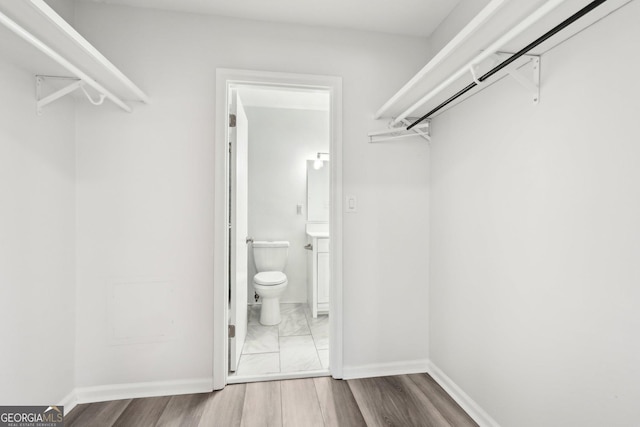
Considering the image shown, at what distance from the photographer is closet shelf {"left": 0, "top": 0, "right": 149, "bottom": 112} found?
963 millimetres

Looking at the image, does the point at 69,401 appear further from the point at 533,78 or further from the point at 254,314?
the point at 533,78

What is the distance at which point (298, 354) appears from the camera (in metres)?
2.37

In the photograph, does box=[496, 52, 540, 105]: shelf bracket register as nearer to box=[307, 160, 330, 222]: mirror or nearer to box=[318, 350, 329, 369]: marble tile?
box=[318, 350, 329, 369]: marble tile

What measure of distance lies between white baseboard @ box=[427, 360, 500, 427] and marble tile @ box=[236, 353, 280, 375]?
1.12m

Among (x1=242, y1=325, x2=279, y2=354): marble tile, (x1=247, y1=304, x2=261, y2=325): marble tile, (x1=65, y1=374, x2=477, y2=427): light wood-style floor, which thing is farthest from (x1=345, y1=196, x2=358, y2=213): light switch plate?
(x1=247, y1=304, x2=261, y2=325): marble tile

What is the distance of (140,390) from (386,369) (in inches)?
63.3

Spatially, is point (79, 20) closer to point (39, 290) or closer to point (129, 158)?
point (129, 158)

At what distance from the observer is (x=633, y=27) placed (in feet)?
2.97

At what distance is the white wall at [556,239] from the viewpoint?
940 millimetres

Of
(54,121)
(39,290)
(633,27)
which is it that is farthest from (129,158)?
(633,27)

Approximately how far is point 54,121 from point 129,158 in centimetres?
38

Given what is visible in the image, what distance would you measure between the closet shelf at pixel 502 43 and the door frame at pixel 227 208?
0.54m

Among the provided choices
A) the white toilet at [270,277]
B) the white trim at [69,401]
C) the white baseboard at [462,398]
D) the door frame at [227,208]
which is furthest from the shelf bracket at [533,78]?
the white trim at [69,401]

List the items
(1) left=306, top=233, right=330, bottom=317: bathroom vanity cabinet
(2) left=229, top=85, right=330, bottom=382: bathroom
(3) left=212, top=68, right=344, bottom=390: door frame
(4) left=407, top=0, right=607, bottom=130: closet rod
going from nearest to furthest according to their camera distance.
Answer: (4) left=407, top=0, right=607, bottom=130: closet rod < (3) left=212, top=68, right=344, bottom=390: door frame < (1) left=306, top=233, right=330, bottom=317: bathroom vanity cabinet < (2) left=229, top=85, right=330, bottom=382: bathroom
